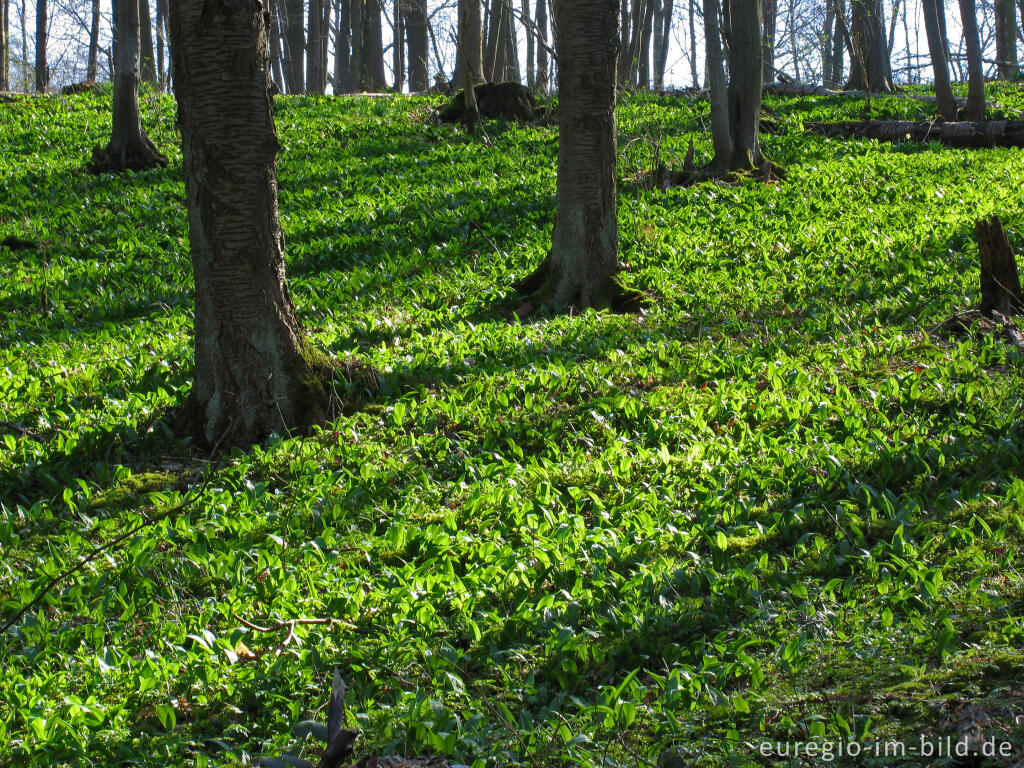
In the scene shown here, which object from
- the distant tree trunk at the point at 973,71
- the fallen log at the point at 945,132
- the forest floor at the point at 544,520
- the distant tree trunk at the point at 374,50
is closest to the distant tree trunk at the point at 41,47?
the distant tree trunk at the point at 374,50

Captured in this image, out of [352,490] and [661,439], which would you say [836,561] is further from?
[352,490]

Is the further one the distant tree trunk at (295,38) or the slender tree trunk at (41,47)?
the distant tree trunk at (295,38)

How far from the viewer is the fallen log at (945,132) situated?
15.4 metres

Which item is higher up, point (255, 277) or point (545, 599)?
point (255, 277)

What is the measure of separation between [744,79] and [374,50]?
1928 centimetres

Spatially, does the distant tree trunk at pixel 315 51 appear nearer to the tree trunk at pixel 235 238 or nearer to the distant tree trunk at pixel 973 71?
the distant tree trunk at pixel 973 71

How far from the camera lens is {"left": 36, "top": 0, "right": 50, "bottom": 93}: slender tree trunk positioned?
27.5 metres

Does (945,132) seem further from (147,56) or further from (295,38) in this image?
(147,56)

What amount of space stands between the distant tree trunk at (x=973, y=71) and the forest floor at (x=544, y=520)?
7.88 m

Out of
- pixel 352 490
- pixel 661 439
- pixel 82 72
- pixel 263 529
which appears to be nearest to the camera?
pixel 263 529

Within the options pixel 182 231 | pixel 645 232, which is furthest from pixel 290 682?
pixel 182 231

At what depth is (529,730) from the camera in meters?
2.88

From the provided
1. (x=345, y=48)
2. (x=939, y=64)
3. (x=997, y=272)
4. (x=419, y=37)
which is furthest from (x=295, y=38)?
(x=997, y=272)

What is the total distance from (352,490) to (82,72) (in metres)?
55.1
